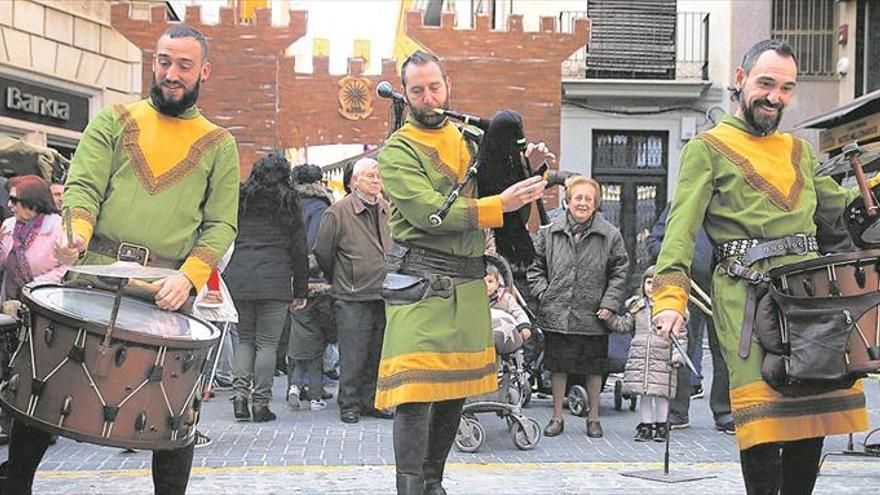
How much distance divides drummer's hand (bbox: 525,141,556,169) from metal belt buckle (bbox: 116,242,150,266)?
62.8 inches

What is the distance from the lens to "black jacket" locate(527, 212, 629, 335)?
8.58 meters

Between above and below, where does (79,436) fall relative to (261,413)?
above

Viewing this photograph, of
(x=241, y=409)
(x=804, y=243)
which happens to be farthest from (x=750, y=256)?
(x=241, y=409)

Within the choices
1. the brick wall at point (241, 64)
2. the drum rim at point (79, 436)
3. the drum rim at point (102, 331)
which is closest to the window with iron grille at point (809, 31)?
the brick wall at point (241, 64)

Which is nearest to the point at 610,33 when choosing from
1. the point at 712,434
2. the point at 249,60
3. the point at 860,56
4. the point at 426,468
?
the point at 860,56

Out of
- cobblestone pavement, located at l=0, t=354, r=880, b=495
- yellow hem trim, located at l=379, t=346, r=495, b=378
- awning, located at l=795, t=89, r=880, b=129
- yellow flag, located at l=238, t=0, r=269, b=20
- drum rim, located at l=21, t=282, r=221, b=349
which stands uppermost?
yellow flag, located at l=238, t=0, r=269, b=20

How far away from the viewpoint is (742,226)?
446 centimetres

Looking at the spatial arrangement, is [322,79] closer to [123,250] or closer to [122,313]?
[123,250]

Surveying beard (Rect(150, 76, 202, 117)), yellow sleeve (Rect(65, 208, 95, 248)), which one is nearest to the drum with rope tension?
yellow sleeve (Rect(65, 208, 95, 248))

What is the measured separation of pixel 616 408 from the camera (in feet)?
33.5

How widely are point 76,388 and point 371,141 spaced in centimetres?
1043

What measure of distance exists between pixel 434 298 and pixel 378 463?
2495mm

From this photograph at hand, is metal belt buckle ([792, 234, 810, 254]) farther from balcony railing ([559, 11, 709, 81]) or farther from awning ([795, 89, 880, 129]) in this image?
balcony railing ([559, 11, 709, 81])

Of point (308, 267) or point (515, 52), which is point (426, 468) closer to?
point (308, 267)
